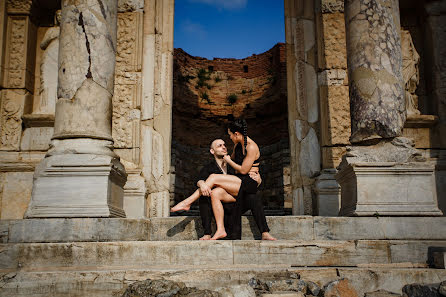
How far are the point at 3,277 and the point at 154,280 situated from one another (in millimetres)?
1343

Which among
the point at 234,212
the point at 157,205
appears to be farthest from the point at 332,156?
the point at 234,212

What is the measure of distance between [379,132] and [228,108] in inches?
441

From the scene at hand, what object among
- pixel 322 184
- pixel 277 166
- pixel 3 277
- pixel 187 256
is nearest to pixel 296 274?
pixel 187 256

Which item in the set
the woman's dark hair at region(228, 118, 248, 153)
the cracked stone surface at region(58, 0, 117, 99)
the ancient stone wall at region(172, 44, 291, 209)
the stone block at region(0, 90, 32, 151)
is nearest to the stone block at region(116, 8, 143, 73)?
the stone block at region(0, 90, 32, 151)

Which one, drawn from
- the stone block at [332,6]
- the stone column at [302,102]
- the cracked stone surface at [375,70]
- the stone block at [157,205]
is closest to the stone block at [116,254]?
the cracked stone surface at [375,70]

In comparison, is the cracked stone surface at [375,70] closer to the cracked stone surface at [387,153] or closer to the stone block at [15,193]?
the cracked stone surface at [387,153]

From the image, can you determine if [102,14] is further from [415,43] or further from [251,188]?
[415,43]

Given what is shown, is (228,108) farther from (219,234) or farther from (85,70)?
(219,234)

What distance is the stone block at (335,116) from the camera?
23.9 ft

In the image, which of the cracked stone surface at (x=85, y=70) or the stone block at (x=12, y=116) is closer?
the cracked stone surface at (x=85, y=70)

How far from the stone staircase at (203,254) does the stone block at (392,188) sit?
0.24 metres

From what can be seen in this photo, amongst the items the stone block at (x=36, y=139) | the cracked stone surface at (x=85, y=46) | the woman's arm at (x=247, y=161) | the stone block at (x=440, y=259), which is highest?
the cracked stone surface at (x=85, y=46)

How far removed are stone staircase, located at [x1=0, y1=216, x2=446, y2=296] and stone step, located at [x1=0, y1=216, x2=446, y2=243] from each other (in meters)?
0.01

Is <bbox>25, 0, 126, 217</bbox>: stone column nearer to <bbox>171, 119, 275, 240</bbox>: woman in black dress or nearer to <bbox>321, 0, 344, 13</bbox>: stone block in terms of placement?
<bbox>171, 119, 275, 240</bbox>: woman in black dress
